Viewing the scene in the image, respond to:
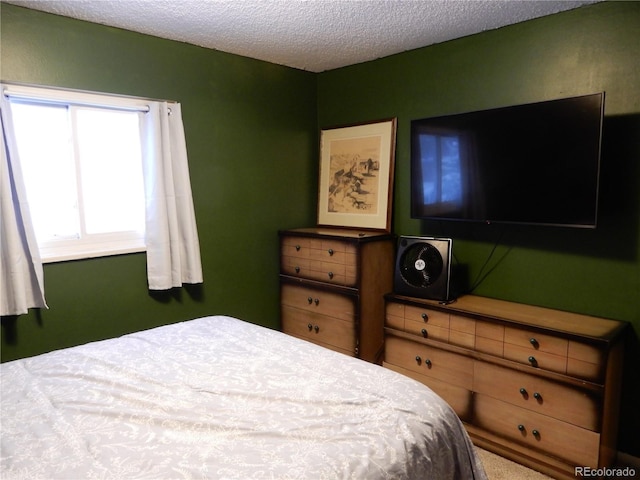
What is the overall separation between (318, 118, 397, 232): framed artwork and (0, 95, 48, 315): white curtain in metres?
2.04

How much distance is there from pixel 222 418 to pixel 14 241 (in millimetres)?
1634

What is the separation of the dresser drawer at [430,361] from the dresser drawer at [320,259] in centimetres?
51

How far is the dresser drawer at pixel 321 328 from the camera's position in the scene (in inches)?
119

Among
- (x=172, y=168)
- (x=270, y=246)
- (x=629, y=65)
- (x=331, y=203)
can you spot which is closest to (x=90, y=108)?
(x=172, y=168)

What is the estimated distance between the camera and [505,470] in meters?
2.20

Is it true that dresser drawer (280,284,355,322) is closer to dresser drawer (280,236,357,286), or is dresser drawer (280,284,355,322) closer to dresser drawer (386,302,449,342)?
dresser drawer (280,236,357,286)

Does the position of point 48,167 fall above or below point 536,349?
above

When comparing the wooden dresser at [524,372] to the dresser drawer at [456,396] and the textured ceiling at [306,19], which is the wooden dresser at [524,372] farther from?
the textured ceiling at [306,19]

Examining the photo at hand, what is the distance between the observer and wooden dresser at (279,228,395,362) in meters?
2.95

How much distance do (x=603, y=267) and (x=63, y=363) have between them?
259 centimetres

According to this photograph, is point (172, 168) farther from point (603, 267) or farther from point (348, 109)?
point (603, 267)

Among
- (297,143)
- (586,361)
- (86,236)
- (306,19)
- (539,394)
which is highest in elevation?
(306,19)

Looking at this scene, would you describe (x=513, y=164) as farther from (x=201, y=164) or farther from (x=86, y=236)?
(x=86, y=236)

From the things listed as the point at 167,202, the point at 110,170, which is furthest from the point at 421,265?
the point at 110,170
